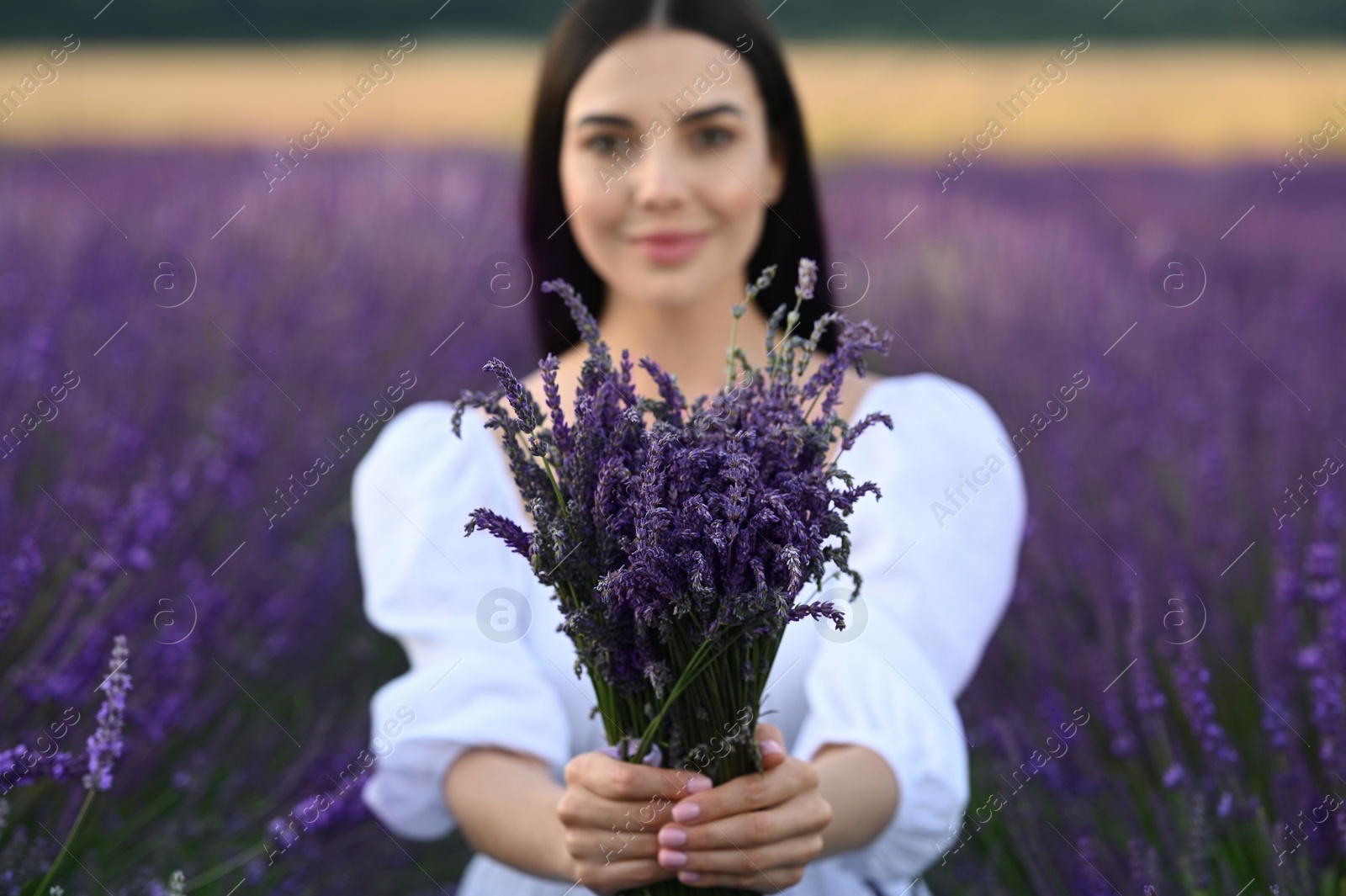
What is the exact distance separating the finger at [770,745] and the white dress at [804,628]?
200 mm

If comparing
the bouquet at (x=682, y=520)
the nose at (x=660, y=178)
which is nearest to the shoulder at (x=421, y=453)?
the nose at (x=660, y=178)

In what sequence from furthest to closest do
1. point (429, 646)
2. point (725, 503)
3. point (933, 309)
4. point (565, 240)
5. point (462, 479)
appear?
point (933, 309)
point (565, 240)
point (462, 479)
point (429, 646)
point (725, 503)

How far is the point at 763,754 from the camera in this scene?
1052mm

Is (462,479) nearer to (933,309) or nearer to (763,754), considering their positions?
(763,754)

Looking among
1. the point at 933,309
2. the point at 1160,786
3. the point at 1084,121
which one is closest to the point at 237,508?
the point at 1160,786

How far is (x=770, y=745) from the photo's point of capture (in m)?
1.06

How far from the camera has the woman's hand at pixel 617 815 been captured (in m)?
1.01

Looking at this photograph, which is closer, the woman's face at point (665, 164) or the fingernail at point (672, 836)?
the fingernail at point (672, 836)

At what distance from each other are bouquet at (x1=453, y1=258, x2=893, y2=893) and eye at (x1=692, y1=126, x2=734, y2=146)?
0.53 metres

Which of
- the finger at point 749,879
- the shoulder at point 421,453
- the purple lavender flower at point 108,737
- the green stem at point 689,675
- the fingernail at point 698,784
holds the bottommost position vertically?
the finger at point 749,879

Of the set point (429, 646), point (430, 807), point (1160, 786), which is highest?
point (429, 646)

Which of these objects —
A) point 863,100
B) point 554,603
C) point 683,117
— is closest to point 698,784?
point 554,603

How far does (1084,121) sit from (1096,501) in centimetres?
366

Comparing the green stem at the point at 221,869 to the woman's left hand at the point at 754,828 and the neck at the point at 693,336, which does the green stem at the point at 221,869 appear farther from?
the neck at the point at 693,336
